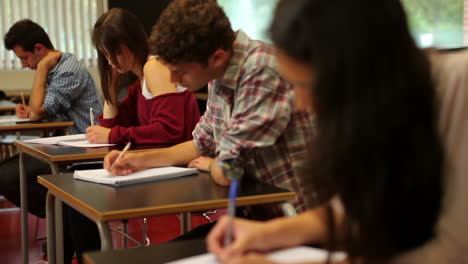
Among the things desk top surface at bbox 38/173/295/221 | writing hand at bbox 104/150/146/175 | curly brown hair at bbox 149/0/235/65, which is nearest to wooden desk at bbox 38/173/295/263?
desk top surface at bbox 38/173/295/221

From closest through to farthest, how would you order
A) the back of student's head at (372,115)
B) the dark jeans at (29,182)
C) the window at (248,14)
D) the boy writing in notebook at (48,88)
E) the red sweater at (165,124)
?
the back of student's head at (372,115) → the red sweater at (165,124) → the dark jeans at (29,182) → the boy writing in notebook at (48,88) → the window at (248,14)

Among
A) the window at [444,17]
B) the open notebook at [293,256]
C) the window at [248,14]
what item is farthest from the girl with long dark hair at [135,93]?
the window at [248,14]

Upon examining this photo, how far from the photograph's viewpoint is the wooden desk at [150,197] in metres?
1.39

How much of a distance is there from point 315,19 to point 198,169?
1.08m

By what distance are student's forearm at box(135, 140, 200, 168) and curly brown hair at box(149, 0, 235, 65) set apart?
1.04 feet

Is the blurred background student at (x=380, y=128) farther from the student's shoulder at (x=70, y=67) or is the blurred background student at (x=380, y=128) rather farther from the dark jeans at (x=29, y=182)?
the student's shoulder at (x=70, y=67)

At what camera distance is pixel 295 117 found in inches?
63.6

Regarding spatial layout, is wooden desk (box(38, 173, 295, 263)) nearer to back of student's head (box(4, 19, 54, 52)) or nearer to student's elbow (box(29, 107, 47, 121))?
student's elbow (box(29, 107, 47, 121))

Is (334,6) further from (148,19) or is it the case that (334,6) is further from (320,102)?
(148,19)

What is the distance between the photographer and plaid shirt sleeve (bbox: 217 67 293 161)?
1573mm

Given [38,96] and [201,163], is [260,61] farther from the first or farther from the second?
[38,96]

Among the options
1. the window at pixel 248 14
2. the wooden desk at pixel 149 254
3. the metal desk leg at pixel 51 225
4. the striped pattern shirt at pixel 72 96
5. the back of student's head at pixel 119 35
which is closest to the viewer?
the wooden desk at pixel 149 254

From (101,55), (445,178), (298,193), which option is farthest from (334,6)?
(101,55)

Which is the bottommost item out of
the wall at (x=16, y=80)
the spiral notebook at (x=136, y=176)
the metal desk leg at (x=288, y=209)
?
the wall at (x=16, y=80)
